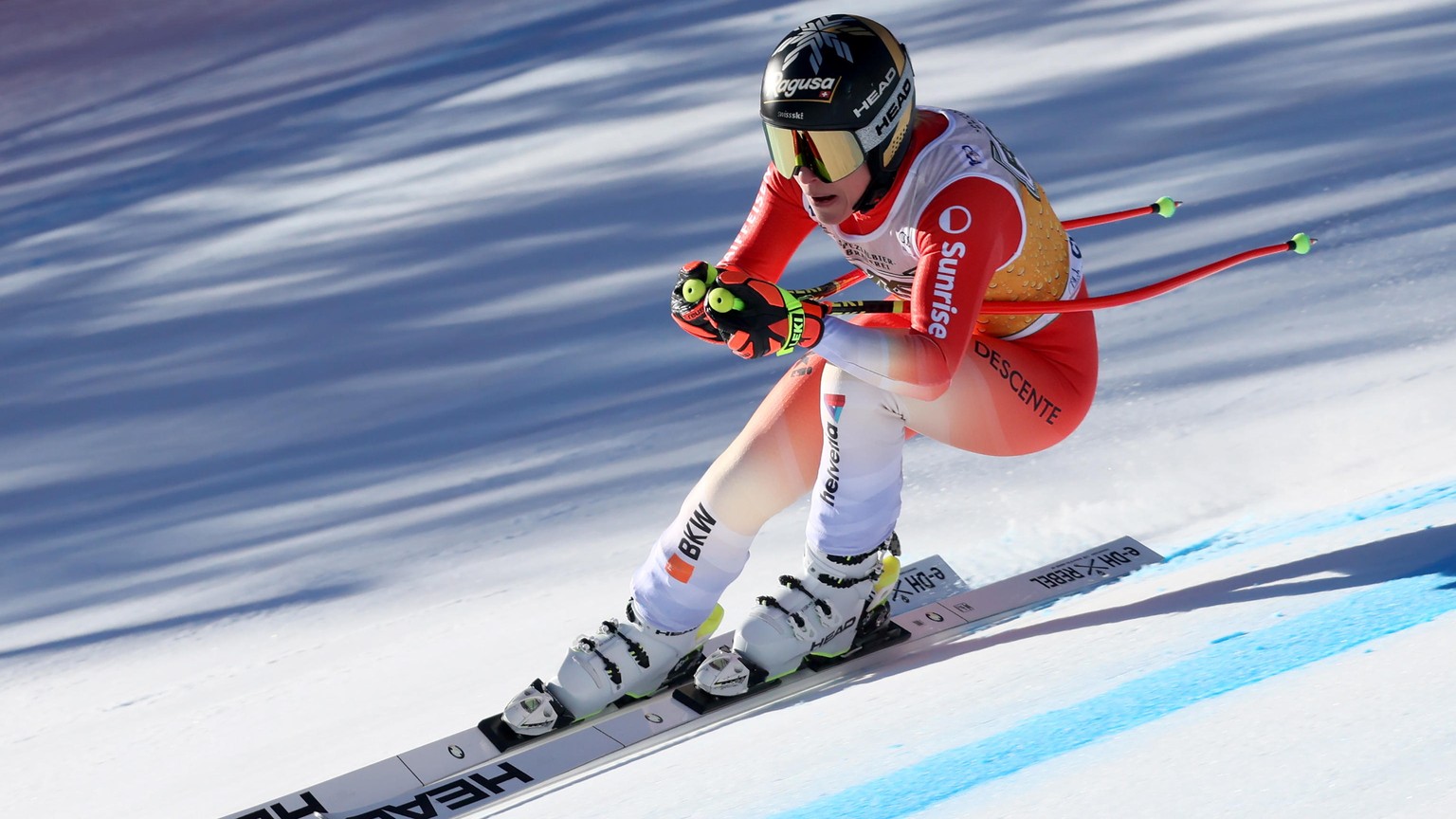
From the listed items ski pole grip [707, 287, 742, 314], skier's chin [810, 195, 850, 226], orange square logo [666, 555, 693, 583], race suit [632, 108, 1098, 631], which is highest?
skier's chin [810, 195, 850, 226]

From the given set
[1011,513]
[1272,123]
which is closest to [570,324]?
[1011,513]

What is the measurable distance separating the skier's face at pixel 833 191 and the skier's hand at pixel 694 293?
0.80 ft

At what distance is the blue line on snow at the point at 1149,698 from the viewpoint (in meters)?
1.82

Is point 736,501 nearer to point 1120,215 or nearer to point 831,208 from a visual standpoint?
point 831,208

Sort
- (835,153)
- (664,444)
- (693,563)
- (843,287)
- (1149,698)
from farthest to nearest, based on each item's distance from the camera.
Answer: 1. (664,444)
2. (843,287)
3. (693,563)
4. (835,153)
5. (1149,698)

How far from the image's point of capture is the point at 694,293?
197 cm

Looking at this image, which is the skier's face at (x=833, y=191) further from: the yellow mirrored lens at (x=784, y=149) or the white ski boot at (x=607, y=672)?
the white ski boot at (x=607, y=672)

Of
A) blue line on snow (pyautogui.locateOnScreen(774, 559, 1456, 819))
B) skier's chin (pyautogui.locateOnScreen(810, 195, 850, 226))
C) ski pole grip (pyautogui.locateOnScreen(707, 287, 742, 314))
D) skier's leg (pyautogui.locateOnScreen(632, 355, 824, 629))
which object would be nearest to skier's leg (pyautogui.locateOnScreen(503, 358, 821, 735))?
skier's leg (pyautogui.locateOnScreen(632, 355, 824, 629))

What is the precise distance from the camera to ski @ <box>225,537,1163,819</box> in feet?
6.73

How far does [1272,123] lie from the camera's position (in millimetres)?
4754

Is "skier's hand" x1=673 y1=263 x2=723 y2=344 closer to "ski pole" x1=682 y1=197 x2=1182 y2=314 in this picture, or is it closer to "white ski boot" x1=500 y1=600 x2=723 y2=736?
"ski pole" x1=682 y1=197 x2=1182 y2=314

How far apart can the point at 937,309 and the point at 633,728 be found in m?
0.76

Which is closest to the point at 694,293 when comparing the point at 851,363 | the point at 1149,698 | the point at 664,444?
the point at 851,363

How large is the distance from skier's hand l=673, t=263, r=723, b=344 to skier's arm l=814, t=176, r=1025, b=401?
17 cm
